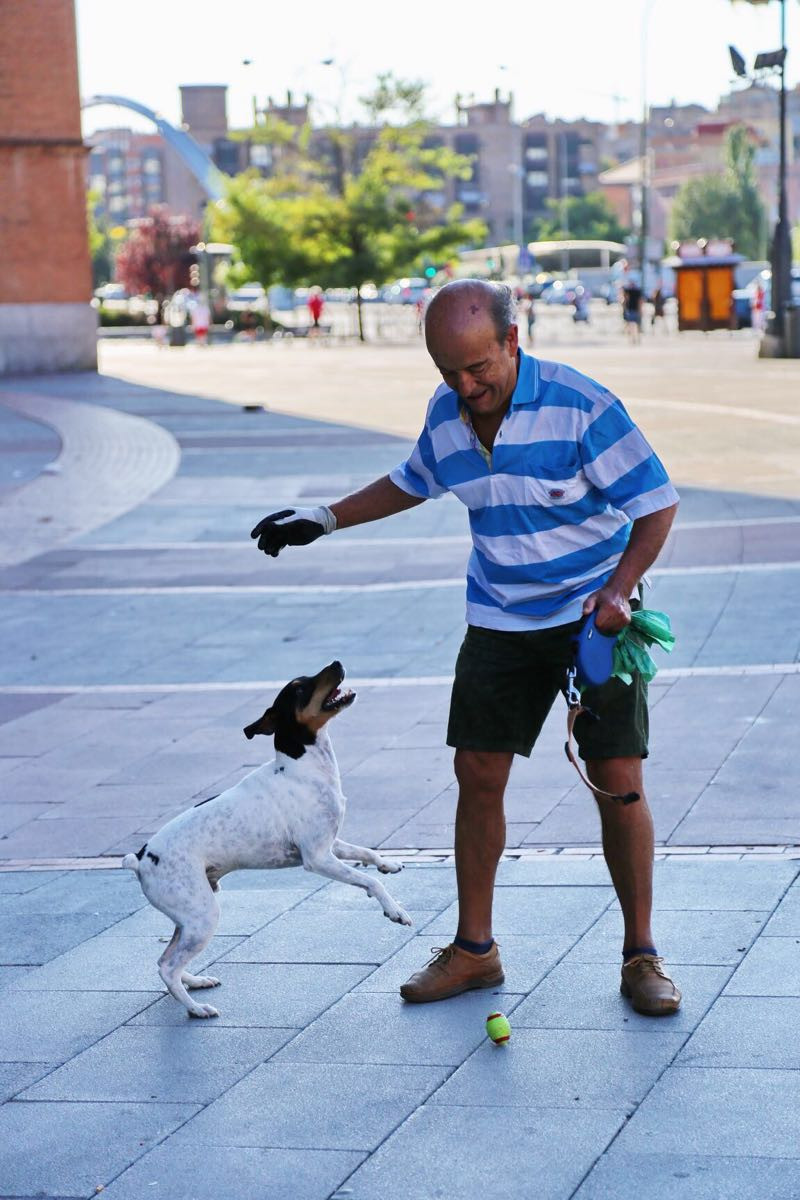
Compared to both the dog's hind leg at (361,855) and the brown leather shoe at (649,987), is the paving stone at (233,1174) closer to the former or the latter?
the brown leather shoe at (649,987)

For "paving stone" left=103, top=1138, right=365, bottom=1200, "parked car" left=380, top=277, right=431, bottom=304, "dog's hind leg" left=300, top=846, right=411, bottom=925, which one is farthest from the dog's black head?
"parked car" left=380, top=277, right=431, bottom=304

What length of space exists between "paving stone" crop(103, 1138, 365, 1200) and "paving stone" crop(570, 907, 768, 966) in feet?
4.42

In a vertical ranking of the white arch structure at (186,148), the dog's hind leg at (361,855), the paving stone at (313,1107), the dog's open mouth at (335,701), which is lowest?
the paving stone at (313,1107)

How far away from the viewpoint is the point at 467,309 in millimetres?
4312

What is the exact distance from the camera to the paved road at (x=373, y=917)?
12.5ft

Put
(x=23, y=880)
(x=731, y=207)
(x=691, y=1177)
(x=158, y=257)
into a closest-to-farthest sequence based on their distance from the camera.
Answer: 1. (x=691, y=1177)
2. (x=23, y=880)
3. (x=158, y=257)
4. (x=731, y=207)

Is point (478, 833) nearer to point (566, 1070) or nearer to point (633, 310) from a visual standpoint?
point (566, 1070)

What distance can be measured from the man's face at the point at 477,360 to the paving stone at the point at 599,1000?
149 cm

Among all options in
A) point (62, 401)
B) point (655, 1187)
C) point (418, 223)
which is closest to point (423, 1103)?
point (655, 1187)

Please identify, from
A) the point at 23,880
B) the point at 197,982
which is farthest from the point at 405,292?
the point at 197,982

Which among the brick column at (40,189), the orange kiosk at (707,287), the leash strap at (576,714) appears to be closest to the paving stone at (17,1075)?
the leash strap at (576,714)

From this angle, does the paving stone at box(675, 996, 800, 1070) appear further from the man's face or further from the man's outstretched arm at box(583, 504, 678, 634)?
the man's face

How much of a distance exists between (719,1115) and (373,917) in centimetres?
179

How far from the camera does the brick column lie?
37500mm
